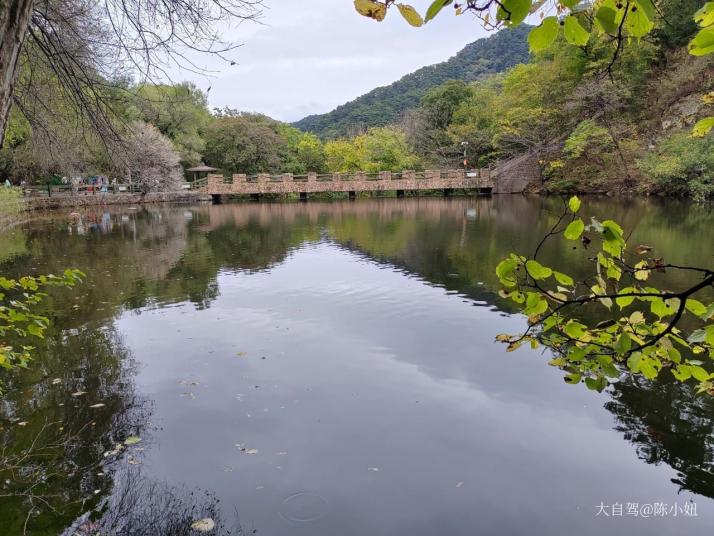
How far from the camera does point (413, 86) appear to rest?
7419 centimetres

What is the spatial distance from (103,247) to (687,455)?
15.5m

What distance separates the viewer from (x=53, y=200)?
32.2 metres

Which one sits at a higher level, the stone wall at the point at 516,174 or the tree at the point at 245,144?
the tree at the point at 245,144

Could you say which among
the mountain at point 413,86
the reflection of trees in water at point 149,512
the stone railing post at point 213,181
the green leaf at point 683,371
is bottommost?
the reflection of trees in water at point 149,512

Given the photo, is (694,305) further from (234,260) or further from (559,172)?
(559,172)

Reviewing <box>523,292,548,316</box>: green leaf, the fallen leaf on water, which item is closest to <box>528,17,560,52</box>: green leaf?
<box>523,292,548,316</box>: green leaf

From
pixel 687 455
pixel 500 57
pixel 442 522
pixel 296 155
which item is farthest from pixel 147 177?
pixel 500 57

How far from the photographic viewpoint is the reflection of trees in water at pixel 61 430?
3.50 m

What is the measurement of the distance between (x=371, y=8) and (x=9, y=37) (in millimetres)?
1576

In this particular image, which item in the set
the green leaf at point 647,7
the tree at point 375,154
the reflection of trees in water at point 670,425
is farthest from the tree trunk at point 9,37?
the tree at point 375,154

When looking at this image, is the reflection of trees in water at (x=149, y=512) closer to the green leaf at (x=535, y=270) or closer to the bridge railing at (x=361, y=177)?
the green leaf at (x=535, y=270)

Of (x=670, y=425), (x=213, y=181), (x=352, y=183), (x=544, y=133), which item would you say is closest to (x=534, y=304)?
(x=670, y=425)

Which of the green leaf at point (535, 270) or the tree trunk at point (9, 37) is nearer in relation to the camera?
the green leaf at point (535, 270)

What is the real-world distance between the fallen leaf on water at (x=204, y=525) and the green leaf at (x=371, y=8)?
3.29m
